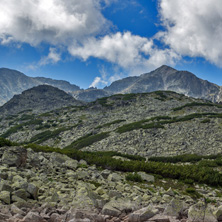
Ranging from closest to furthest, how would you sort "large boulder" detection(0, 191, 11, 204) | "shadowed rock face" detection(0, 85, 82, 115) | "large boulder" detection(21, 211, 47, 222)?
"large boulder" detection(21, 211, 47, 222) < "large boulder" detection(0, 191, 11, 204) < "shadowed rock face" detection(0, 85, 82, 115)

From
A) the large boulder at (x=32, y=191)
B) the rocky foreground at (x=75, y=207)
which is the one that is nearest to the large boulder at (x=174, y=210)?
the rocky foreground at (x=75, y=207)

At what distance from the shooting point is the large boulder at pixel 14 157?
14797 mm

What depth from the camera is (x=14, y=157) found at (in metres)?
15.2

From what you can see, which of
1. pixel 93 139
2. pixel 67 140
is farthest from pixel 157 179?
pixel 67 140

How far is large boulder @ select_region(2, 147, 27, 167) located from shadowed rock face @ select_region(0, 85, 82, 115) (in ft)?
451

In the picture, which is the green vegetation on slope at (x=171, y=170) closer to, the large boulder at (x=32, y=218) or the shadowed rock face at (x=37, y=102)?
the large boulder at (x=32, y=218)

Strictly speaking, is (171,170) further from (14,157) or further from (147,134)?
(147,134)

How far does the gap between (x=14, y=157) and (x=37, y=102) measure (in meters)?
166

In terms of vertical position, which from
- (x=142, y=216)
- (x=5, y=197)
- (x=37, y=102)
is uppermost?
(x=37, y=102)

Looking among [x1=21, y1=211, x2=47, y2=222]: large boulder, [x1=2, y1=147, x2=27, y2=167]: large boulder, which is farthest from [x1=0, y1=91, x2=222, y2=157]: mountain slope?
[x1=21, y1=211, x2=47, y2=222]: large boulder

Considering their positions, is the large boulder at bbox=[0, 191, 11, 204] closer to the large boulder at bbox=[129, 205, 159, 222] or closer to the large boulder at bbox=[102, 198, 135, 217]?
the large boulder at bbox=[102, 198, 135, 217]

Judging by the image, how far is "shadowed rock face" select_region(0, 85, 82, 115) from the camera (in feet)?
511

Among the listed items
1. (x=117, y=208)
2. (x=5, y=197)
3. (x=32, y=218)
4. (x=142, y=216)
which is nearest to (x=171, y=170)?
(x=117, y=208)

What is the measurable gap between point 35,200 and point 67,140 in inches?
2170
